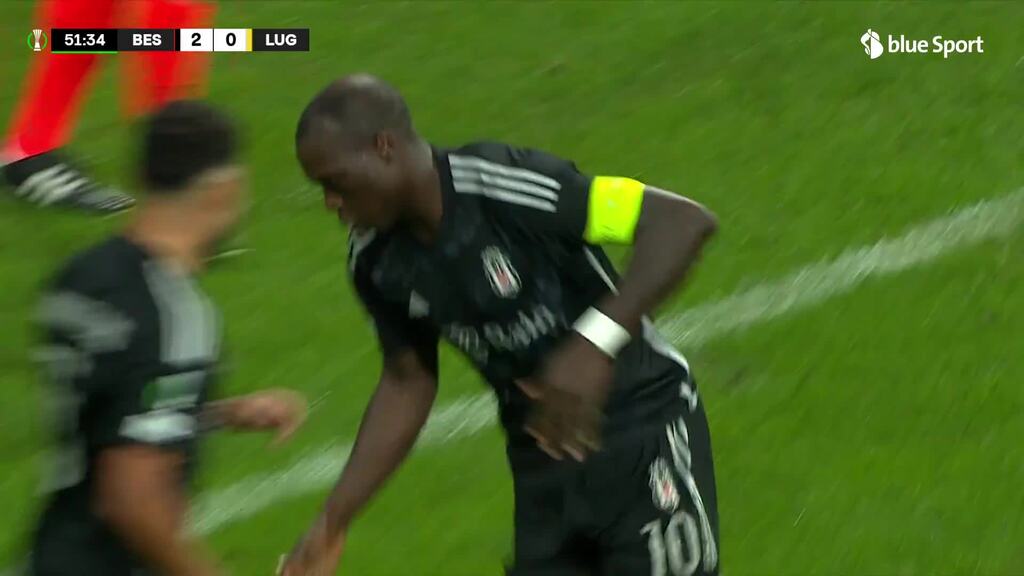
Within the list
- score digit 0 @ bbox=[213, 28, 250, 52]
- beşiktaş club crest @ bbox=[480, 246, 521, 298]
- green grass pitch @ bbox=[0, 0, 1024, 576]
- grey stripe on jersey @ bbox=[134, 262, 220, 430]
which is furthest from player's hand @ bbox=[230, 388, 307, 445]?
score digit 0 @ bbox=[213, 28, 250, 52]

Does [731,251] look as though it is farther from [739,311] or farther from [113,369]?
[113,369]

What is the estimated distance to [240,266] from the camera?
7.61 m

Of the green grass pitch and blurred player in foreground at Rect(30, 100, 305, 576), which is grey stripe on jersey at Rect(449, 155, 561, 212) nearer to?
blurred player in foreground at Rect(30, 100, 305, 576)

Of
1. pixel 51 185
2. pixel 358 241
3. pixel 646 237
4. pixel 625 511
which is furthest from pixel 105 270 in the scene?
pixel 51 185

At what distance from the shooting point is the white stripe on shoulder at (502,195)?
353cm

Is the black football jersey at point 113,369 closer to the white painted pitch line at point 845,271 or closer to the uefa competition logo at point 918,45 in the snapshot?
the white painted pitch line at point 845,271

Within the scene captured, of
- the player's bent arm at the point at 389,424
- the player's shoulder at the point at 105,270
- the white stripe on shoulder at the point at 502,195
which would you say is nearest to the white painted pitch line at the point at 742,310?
the player's bent arm at the point at 389,424

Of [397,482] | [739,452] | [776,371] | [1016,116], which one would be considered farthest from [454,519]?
[1016,116]

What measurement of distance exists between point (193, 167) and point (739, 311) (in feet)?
14.0

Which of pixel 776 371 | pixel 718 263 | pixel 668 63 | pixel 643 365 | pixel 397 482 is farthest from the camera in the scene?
pixel 668 63

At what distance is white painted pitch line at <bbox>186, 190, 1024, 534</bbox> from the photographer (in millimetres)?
5836

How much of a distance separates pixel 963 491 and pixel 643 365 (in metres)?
2.43

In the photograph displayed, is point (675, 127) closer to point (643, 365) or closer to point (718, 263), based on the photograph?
point (718, 263)

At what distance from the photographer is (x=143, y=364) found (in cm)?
304
